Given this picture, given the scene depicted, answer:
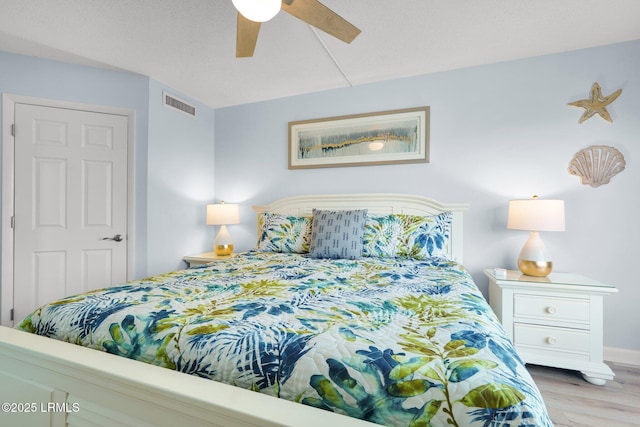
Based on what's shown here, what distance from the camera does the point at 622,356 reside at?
2273 millimetres

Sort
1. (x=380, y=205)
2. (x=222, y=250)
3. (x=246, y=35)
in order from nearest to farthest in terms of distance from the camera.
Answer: (x=246, y=35), (x=380, y=205), (x=222, y=250)

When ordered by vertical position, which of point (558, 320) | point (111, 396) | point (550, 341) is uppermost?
point (111, 396)

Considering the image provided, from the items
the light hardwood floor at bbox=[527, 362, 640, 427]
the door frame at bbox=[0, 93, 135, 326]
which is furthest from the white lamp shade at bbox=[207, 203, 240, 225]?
the light hardwood floor at bbox=[527, 362, 640, 427]

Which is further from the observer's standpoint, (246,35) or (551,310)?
(551,310)

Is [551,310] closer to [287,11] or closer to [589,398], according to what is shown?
[589,398]

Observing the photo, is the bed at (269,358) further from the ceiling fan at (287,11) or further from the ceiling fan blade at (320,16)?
the ceiling fan blade at (320,16)

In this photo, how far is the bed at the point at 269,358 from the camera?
663 millimetres

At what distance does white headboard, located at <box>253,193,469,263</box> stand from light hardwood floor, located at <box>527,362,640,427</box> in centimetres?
103

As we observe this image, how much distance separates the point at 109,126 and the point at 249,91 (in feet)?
4.51

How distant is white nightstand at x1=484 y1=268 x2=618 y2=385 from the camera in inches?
78.7

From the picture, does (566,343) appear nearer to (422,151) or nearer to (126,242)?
(422,151)

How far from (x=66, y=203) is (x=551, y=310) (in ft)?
12.8

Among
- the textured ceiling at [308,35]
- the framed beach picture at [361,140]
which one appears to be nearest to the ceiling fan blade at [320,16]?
the textured ceiling at [308,35]

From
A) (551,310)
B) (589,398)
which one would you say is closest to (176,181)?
(551,310)
